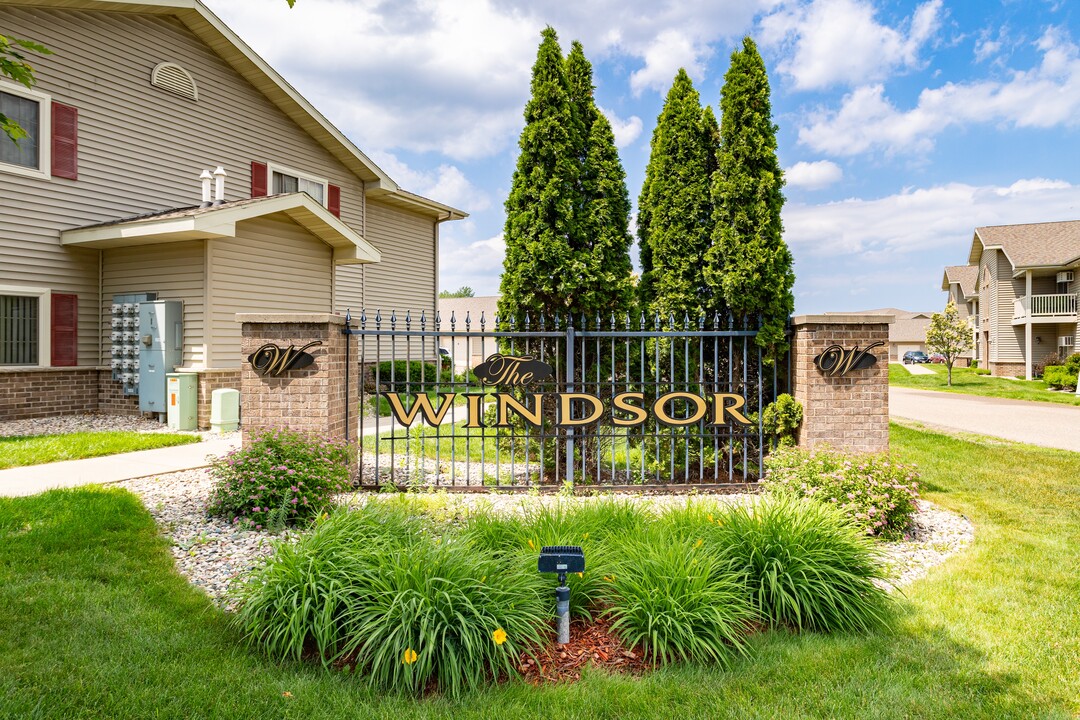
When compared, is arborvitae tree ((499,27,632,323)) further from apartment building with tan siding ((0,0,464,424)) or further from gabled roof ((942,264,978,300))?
gabled roof ((942,264,978,300))

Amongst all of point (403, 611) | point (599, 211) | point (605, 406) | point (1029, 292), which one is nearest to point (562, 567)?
point (403, 611)

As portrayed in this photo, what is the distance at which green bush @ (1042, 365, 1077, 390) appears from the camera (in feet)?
71.8

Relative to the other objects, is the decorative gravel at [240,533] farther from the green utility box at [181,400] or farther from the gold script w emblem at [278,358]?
the green utility box at [181,400]

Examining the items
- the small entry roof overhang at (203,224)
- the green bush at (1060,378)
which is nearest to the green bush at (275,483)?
the small entry roof overhang at (203,224)

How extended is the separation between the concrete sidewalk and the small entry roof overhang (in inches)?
136

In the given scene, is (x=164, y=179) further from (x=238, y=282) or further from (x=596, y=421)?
(x=596, y=421)

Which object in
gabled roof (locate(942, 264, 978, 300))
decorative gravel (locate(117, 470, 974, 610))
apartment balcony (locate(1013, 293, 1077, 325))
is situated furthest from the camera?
gabled roof (locate(942, 264, 978, 300))

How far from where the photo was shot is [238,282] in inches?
426

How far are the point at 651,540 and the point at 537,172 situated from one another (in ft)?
15.5

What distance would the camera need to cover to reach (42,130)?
10.5 metres

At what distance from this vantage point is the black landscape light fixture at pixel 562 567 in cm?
314

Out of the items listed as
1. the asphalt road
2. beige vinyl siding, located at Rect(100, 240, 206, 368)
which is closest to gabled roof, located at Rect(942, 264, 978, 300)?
the asphalt road

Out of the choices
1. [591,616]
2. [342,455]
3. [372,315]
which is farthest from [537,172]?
[372,315]

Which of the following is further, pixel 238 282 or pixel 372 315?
pixel 372 315
